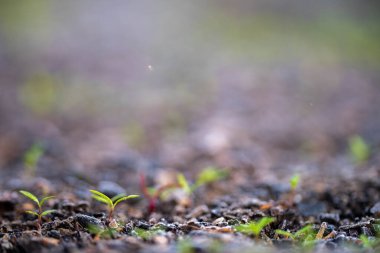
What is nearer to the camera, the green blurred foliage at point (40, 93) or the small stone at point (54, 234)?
the small stone at point (54, 234)

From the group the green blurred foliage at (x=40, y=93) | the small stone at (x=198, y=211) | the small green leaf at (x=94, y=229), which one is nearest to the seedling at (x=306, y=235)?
the small stone at (x=198, y=211)

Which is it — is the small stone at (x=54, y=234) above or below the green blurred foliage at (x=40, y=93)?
below

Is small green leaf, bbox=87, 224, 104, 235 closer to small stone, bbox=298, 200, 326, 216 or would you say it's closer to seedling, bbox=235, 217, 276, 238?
seedling, bbox=235, 217, 276, 238

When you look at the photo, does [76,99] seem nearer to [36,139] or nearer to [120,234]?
[36,139]

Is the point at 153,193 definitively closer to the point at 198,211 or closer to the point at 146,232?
the point at 198,211

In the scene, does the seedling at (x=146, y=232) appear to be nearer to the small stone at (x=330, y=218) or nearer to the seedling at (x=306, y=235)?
the seedling at (x=306, y=235)

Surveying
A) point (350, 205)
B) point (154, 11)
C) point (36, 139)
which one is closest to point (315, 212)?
point (350, 205)

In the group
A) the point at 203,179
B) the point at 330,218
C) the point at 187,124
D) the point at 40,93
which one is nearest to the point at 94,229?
the point at 203,179

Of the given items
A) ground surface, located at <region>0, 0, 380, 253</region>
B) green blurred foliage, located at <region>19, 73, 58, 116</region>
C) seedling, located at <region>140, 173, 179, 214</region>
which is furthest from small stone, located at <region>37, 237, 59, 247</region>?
green blurred foliage, located at <region>19, 73, 58, 116</region>
